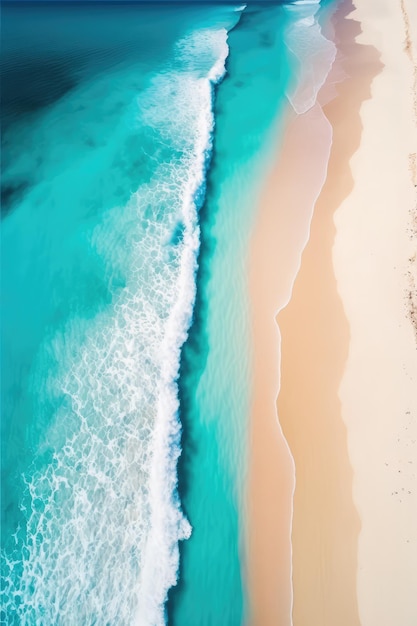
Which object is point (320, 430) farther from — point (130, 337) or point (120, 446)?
point (130, 337)

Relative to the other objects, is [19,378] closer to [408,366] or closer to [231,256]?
[231,256]

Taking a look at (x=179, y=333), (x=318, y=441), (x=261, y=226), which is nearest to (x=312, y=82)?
(x=261, y=226)

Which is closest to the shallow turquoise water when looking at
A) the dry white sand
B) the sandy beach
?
the sandy beach

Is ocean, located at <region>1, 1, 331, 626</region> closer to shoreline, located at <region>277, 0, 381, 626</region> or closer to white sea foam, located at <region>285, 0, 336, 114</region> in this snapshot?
white sea foam, located at <region>285, 0, 336, 114</region>

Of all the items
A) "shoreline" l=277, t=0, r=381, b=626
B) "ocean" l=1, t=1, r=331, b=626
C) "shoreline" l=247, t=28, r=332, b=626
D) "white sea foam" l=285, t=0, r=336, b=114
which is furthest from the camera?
"white sea foam" l=285, t=0, r=336, b=114

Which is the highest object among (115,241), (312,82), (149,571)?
(312,82)

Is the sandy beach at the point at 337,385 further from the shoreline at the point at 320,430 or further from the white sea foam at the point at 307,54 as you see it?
the white sea foam at the point at 307,54
